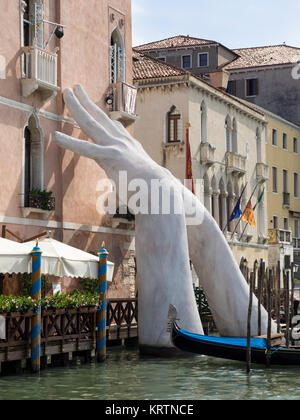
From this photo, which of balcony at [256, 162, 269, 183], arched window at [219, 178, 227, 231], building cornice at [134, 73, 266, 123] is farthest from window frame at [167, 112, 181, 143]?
balcony at [256, 162, 269, 183]

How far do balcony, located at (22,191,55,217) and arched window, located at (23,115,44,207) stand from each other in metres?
0.36

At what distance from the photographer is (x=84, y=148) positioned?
20828 millimetres

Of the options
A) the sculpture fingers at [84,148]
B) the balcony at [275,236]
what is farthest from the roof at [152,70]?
the sculpture fingers at [84,148]

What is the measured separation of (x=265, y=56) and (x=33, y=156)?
105 feet

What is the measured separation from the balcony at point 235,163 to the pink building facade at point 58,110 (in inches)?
438

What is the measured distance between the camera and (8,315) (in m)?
16.0

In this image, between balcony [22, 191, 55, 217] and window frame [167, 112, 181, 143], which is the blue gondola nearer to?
balcony [22, 191, 55, 217]

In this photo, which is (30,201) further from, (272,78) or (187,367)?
(272,78)

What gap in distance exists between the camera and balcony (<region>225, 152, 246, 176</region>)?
3659 cm

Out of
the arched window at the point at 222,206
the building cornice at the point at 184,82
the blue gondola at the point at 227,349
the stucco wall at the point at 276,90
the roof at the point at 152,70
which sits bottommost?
the blue gondola at the point at 227,349

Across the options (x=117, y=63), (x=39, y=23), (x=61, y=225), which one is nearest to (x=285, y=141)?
(x=117, y=63)

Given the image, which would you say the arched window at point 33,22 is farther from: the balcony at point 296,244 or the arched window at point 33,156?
the balcony at point 296,244

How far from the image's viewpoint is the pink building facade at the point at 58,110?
20594 mm

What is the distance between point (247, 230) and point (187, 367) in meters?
20.5
